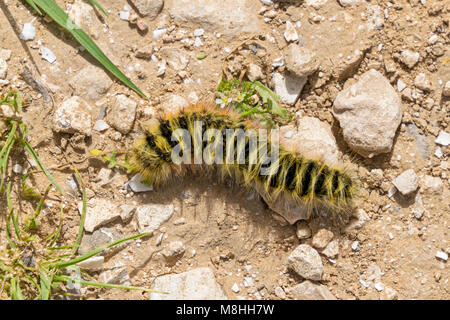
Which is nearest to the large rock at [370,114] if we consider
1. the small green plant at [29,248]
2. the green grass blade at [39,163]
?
the small green plant at [29,248]

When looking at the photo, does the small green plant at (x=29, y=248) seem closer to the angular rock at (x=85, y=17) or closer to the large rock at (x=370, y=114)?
the angular rock at (x=85, y=17)

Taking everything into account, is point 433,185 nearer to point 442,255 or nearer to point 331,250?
point 442,255

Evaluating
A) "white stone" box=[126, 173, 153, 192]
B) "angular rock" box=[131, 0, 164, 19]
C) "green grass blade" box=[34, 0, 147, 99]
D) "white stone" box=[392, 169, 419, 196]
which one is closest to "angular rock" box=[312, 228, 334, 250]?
"white stone" box=[392, 169, 419, 196]

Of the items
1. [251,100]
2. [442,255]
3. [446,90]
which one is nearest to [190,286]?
[251,100]

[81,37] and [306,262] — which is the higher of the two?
[81,37]

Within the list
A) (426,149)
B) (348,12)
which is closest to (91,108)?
(348,12)

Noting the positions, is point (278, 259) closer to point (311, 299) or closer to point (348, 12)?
point (311, 299)
